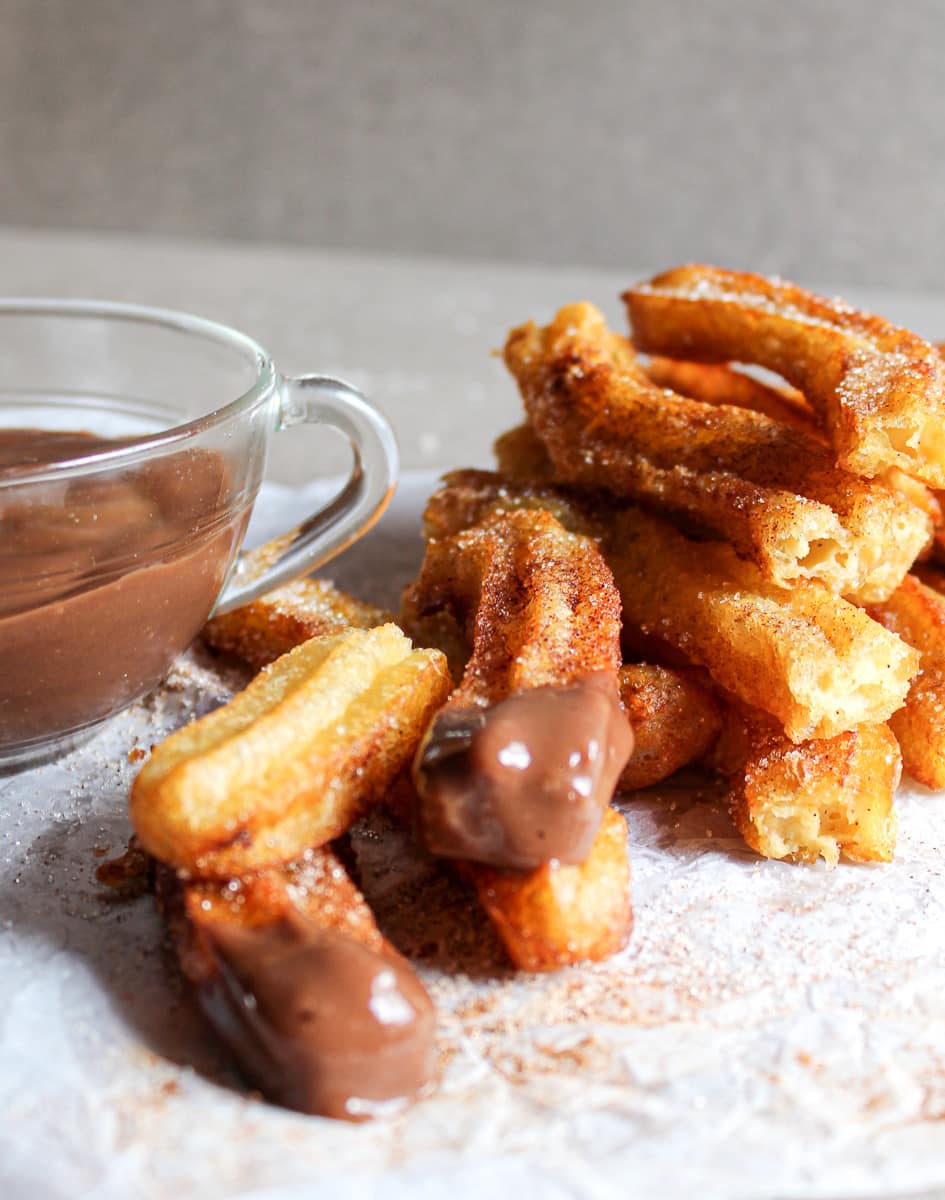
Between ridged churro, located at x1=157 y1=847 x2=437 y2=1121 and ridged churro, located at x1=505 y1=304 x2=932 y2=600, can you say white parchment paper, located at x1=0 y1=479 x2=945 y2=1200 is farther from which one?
ridged churro, located at x1=505 y1=304 x2=932 y2=600

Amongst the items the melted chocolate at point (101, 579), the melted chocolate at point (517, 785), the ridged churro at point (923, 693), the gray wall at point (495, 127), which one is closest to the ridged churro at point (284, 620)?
the melted chocolate at point (101, 579)

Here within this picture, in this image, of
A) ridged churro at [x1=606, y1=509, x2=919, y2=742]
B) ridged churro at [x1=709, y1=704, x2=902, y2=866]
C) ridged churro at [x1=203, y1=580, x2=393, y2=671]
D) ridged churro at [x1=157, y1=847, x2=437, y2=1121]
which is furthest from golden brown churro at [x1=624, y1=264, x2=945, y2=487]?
ridged churro at [x1=157, y1=847, x2=437, y2=1121]

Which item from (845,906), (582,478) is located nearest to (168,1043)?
(845,906)

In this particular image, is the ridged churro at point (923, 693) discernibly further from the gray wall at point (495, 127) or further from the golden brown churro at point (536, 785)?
the gray wall at point (495, 127)

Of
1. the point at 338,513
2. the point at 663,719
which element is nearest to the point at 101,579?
the point at 338,513

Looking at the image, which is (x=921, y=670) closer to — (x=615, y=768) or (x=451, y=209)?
(x=615, y=768)

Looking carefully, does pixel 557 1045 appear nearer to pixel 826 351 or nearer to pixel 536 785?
pixel 536 785

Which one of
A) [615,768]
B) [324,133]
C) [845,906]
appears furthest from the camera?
[324,133]
